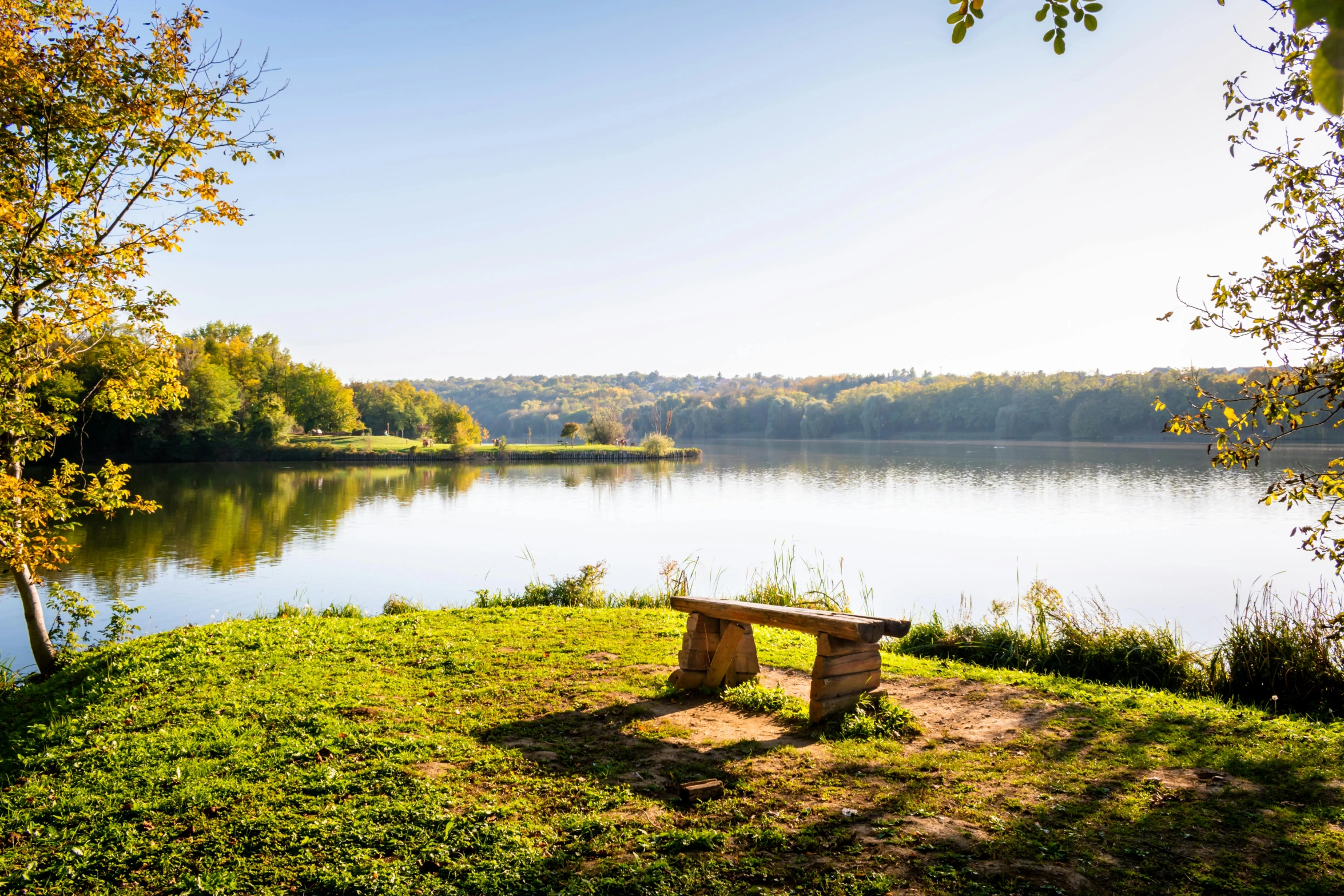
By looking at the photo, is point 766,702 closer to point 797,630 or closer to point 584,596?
point 797,630

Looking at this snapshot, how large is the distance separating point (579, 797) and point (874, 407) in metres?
100

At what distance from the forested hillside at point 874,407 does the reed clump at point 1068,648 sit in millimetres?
45977

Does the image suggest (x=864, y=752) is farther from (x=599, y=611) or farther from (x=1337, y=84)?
(x=599, y=611)

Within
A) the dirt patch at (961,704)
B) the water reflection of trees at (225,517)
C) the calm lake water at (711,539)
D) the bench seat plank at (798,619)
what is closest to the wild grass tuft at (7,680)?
the calm lake water at (711,539)

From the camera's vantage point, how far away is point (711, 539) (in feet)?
64.7

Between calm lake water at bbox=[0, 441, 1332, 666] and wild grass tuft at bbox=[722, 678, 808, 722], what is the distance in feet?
20.5

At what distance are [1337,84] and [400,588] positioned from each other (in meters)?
14.2

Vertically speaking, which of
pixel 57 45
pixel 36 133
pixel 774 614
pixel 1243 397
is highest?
pixel 57 45

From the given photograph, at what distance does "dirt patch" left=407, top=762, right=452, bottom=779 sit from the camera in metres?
3.92

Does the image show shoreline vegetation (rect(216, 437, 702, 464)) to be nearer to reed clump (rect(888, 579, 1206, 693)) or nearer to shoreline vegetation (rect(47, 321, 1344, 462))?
shoreline vegetation (rect(47, 321, 1344, 462))

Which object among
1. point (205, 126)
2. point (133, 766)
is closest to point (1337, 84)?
point (133, 766)

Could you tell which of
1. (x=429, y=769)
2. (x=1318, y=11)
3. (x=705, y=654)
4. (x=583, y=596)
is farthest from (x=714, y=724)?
(x=583, y=596)

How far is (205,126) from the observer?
6.02 m

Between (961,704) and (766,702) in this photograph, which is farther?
(961,704)
